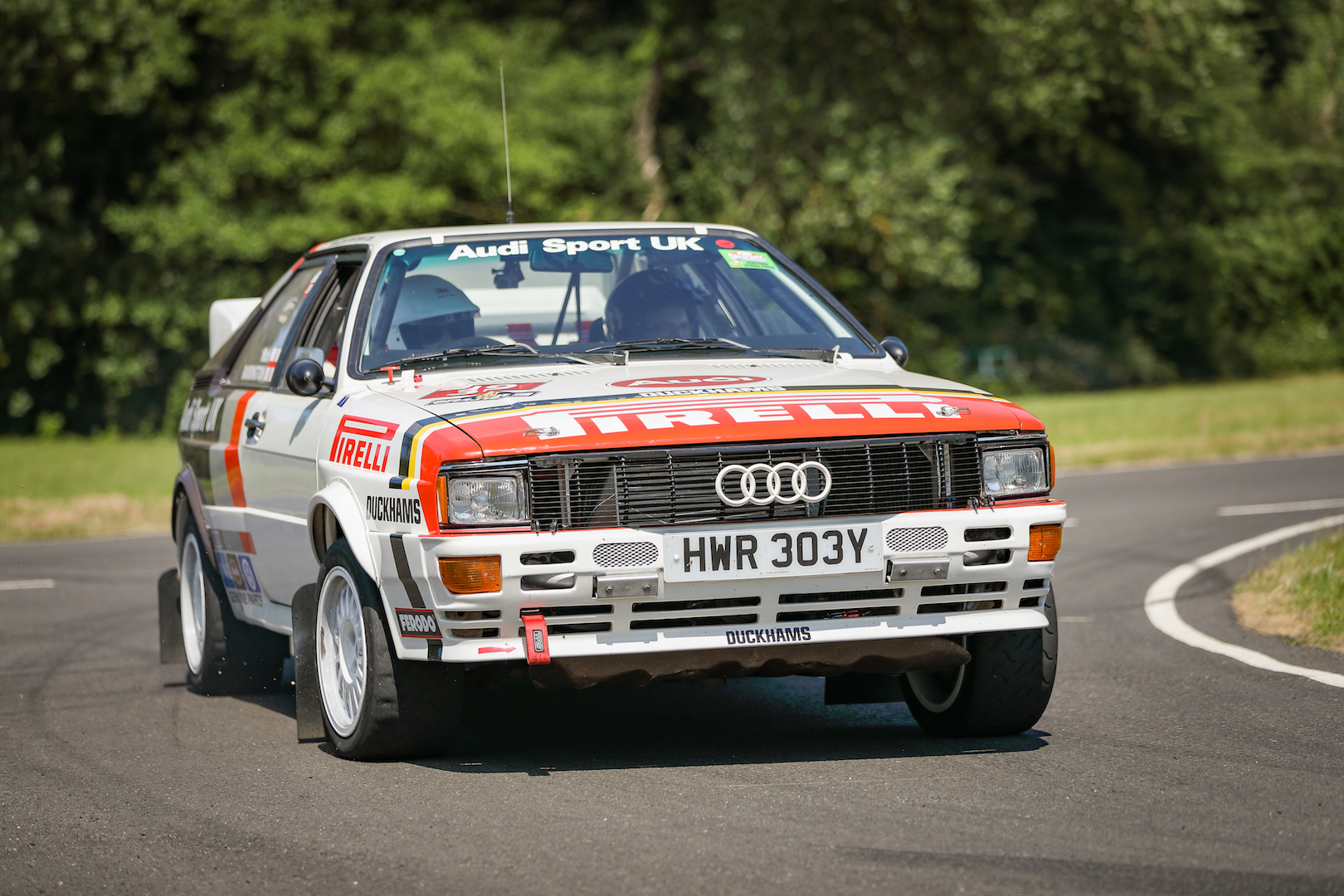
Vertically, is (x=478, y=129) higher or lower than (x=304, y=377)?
higher

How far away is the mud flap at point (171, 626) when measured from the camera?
8125mm

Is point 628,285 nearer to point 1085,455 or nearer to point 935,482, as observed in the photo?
point 935,482

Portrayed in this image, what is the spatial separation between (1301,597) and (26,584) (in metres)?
8.11

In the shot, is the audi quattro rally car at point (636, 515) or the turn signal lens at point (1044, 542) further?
the turn signal lens at point (1044, 542)

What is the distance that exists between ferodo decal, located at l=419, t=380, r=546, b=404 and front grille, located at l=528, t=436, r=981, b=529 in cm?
48

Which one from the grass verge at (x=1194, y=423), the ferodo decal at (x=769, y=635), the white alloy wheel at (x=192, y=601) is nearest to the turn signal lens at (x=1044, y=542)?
the ferodo decal at (x=769, y=635)

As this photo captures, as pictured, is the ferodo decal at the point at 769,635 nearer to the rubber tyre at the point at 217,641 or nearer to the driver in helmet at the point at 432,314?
the driver in helmet at the point at 432,314

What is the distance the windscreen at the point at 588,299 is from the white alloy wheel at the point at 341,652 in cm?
85

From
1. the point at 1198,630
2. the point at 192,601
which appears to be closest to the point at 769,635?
the point at 192,601

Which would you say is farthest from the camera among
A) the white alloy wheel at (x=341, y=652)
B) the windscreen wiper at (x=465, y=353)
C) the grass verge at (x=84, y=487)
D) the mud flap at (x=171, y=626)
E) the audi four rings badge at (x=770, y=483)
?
→ the grass verge at (x=84, y=487)

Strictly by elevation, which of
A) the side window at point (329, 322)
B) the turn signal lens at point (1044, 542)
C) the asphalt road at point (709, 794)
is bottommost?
the asphalt road at point (709, 794)

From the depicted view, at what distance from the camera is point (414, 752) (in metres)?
5.77

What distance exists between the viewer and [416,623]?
5402 mm

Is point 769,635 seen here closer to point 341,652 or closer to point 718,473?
point 718,473
